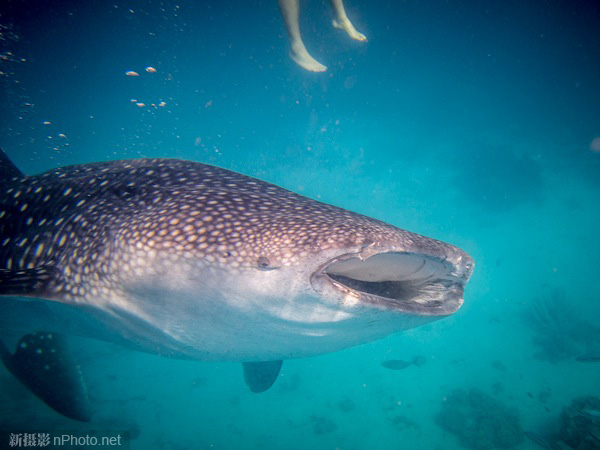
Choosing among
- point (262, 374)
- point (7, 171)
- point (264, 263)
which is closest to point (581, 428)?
point (262, 374)

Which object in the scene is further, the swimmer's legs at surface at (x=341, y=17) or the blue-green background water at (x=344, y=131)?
the blue-green background water at (x=344, y=131)

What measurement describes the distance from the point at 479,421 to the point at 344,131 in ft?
80.2

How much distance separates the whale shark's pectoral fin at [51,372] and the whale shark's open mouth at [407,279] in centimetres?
537

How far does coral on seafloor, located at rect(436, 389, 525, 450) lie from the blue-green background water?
52cm

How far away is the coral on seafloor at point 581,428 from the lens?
34.8ft

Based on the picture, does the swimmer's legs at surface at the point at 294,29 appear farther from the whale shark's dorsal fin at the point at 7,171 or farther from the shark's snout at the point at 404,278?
the shark's snout at the point at 404,278

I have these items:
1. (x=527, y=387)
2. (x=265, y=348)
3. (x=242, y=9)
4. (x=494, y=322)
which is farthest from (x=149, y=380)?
(x=494, y=322)

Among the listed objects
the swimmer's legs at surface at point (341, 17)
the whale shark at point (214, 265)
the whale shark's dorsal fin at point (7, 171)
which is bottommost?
the whale shark at point (214, 265)

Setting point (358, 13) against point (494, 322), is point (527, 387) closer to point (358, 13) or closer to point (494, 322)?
point (494, 322)

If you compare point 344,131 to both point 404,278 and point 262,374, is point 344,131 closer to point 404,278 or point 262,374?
point 262,374

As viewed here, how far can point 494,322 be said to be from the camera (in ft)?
112

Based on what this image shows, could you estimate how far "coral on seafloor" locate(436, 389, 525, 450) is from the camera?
13.4 metres

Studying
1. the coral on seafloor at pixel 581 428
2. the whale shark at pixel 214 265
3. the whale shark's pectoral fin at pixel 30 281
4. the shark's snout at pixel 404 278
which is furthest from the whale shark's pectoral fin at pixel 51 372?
the coral on seafloor at pixel 581 428

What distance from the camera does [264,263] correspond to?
1750 millimetres
